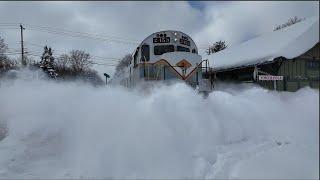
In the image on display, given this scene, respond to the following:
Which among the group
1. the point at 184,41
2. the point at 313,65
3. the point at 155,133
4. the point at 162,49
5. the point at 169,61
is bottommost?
the point at 155,133

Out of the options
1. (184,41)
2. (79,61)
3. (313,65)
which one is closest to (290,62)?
(313,65)

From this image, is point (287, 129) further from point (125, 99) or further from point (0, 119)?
point (0, 119)

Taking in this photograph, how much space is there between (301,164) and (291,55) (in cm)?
1277

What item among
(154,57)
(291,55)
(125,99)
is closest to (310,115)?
(125,99)

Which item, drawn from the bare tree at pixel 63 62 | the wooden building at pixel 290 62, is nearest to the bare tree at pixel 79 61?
the bare tree at pixel 63 62

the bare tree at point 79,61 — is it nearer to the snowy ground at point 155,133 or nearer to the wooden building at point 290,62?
the wooden building at point 290,62

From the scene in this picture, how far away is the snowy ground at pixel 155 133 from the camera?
751cm

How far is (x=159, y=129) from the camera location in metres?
8.55

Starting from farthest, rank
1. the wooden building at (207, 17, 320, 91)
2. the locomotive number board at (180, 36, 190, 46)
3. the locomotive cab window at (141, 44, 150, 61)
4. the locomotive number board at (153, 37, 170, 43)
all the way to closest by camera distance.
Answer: the wooden building at (207, 17, 320, 91) → the locomotive number board at (180, 36, 190, 46) → the locomotive number board at (153, 37, 170, 43) → the locomotive cab window at (141, 44, 150, 61)

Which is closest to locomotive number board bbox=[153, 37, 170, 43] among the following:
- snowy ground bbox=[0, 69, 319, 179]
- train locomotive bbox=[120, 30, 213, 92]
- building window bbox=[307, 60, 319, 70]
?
train locomotive bbox=[120, 30, 213, 92]

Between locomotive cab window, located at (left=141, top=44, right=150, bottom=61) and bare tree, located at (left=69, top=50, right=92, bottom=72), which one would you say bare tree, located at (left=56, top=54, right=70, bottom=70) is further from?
locomotive cab window, located at (left=141, top=44, right=150, bottom=61)

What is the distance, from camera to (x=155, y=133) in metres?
8.44

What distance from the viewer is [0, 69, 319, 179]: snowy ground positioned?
751 centimetres

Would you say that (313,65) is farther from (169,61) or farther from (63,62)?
(63,62)
